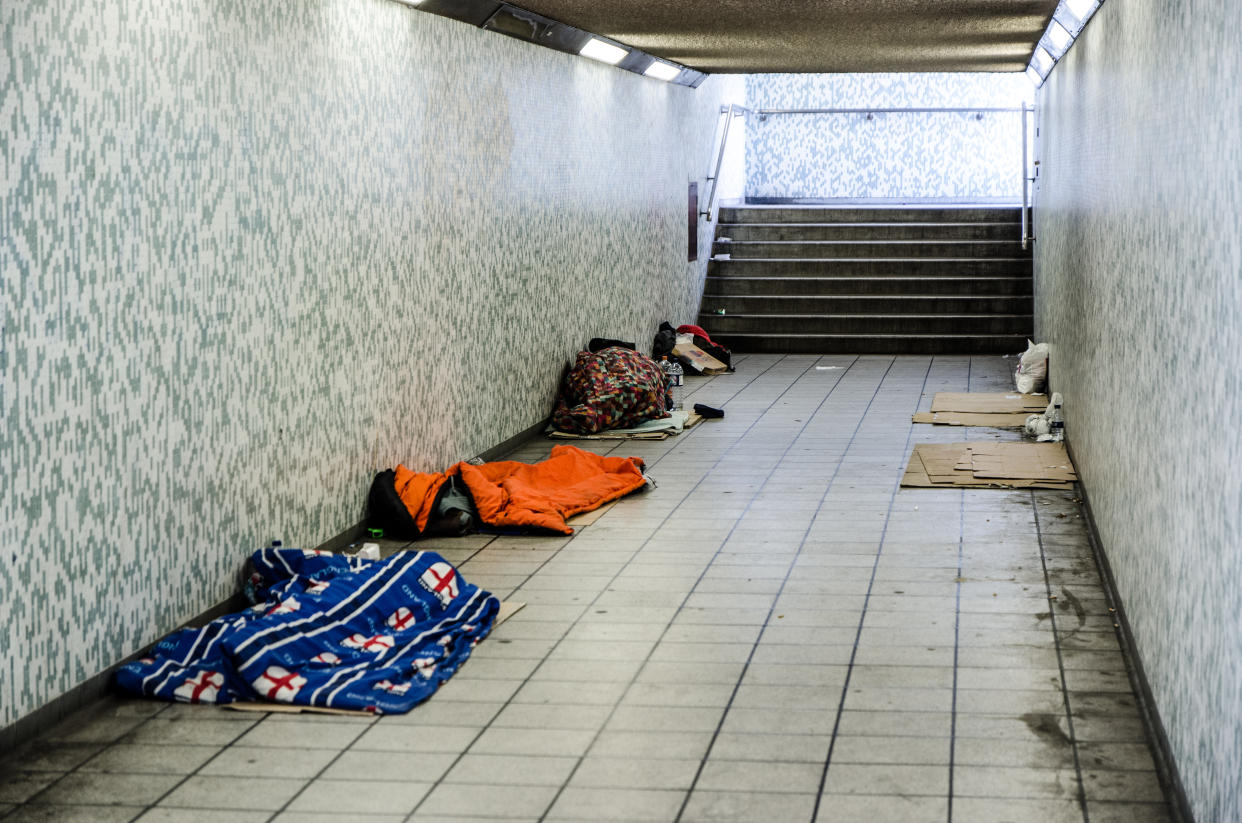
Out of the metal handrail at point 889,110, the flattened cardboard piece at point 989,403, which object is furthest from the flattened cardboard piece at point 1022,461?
the metal handrail at point 889,110

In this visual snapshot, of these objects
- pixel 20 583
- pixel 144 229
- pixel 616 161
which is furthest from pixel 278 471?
pixel 616 161

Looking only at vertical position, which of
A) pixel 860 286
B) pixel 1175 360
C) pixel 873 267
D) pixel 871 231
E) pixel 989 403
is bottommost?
pixel 989 403

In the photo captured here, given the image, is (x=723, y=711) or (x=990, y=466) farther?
(x=990, y=466)

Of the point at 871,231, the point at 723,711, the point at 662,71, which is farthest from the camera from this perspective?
the point at 871,231

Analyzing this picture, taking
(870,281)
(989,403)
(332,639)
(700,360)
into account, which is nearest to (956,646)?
(332,639)

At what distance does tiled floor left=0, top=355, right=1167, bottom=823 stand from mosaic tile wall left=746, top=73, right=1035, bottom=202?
41.5 ft

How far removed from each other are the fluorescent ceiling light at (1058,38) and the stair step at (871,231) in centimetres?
579

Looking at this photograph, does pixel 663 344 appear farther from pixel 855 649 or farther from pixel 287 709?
pixel 287 709

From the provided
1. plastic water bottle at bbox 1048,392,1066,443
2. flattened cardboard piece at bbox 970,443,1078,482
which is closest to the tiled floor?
flattened cardboard piece at bbox 970,443,1078,482

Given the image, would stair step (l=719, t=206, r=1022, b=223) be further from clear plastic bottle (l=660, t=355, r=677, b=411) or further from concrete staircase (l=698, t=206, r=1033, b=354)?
clear plastic bottle (l=660, t=355, r=677, b=411)

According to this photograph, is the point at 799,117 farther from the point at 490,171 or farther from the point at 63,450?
the point at 63,450

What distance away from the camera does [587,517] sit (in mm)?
6715

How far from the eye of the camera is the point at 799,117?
18672mm

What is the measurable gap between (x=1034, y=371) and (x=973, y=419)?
1387 millimetres
